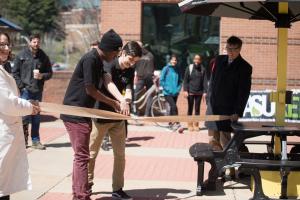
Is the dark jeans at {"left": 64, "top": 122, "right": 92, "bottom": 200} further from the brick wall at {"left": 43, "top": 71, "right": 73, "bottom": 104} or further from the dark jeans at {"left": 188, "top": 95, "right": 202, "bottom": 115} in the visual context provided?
the brick wall at {"left": 43, "top": 71, "right": 73, "bottom": 104}

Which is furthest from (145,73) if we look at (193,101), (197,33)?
(197,33)

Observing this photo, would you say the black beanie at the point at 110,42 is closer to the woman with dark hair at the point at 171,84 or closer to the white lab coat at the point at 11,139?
the white lab coat at the point at 11,139

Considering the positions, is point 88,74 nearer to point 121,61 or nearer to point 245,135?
point 121,61

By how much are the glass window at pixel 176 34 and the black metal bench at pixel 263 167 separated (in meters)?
9.03

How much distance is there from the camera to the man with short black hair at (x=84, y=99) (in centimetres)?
600

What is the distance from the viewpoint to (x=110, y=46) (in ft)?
20.0

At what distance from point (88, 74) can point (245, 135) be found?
2164mm

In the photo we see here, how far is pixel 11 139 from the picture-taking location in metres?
5.17

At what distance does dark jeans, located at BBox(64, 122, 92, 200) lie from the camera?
237 inches

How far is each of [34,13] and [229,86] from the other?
55.0m

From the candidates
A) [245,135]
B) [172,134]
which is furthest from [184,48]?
[245,135]

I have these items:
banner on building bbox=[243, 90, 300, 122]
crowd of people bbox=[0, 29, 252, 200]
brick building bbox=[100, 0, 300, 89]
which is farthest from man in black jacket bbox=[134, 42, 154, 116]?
crowd of people bbox=[0, 29, 252, 200]

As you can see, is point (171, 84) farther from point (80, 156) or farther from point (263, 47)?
point (80, 156)

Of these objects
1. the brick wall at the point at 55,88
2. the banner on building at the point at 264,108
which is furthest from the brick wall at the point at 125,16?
the banner on building at the point at 264,108
